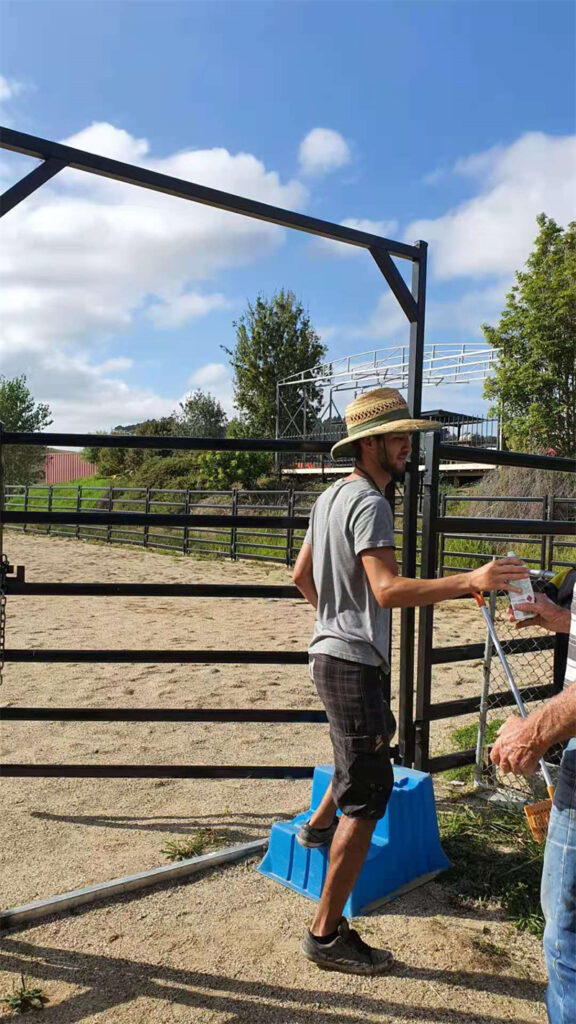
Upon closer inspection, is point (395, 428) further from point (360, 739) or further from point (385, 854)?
point (385, 854)

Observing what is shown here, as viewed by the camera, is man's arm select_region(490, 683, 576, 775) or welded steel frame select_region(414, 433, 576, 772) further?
welded steel frame select_region(414, 433, 576, 772)

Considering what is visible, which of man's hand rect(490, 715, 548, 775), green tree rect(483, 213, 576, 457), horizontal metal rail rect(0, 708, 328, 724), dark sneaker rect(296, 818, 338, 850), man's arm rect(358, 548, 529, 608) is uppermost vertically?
green tree rect(483, 213, 576, 457)

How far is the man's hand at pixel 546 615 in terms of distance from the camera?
2.13 metres

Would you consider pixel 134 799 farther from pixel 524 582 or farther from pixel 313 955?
pixel 524 582

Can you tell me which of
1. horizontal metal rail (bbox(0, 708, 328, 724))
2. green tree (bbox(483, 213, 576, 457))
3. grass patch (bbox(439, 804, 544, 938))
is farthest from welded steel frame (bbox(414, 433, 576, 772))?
green tree (bbox(483, 213, 576, 457))

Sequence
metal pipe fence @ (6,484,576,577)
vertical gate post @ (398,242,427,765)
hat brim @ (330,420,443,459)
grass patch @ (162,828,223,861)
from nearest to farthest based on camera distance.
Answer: hat brim @ (330,420,443,459)
grass patch @ (162,828,223,861)
vertical gate post @ (398,242,427,765)
metal pipe fence @ (6,484,576,577)

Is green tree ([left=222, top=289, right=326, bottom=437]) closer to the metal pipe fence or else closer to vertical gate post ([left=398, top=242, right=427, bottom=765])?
the metal pipe fence

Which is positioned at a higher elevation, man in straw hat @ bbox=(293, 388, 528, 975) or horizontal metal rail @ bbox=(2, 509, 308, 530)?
horizontal metal rail @ bbox=(2, 509, 308, 530)

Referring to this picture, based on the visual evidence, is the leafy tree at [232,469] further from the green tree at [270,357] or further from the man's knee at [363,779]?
the man's knee at [363,779]

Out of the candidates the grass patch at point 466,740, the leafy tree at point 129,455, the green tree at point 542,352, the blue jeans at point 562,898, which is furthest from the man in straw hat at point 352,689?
the leafy tree at point 129,455

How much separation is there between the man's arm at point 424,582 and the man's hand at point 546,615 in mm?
118

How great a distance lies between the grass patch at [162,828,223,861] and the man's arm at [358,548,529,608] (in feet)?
4.85

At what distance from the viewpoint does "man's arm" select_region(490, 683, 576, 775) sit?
1579 mm

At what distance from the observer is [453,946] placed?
8.00ft
